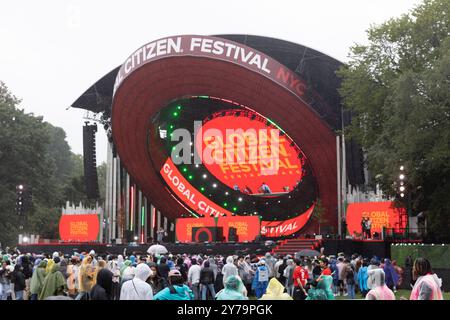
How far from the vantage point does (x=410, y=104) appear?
26781 mm

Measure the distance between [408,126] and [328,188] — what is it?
35.7 feet

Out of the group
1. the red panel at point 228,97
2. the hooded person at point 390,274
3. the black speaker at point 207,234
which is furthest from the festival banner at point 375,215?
the hooded person at point 390,274

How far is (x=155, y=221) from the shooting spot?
45.0 m

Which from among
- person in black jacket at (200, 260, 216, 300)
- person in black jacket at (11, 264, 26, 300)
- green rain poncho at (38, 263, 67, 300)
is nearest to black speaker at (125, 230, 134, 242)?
person in black jacket at (200, 260, 216, 300)

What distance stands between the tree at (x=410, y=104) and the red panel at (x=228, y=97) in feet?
10.5

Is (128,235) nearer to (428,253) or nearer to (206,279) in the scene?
(428,253)

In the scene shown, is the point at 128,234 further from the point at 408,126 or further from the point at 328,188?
the point at 408,126

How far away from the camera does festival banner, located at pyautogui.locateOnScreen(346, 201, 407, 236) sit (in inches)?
1271

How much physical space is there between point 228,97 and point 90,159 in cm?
1134

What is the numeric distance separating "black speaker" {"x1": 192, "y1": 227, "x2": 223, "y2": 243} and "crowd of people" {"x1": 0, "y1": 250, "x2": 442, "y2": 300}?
13.9 metres

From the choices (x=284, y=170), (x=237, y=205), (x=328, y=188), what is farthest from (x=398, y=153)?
(x=237, y=205)

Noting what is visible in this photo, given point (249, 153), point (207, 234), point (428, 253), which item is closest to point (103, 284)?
point (428, 253)

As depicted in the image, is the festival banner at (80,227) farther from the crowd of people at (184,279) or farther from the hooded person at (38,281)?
the hooded person at (38,281)

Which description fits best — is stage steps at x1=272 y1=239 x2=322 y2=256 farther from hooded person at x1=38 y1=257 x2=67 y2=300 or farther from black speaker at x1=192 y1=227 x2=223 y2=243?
hooded person at x1=38 y1=257 x2=67 y2=300
